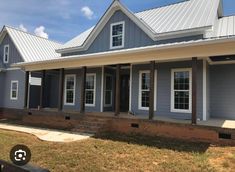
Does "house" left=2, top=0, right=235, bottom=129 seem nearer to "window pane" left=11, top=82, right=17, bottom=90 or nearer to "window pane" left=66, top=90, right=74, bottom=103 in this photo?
"window pane" left=66, top=90, right=74, bottom=103

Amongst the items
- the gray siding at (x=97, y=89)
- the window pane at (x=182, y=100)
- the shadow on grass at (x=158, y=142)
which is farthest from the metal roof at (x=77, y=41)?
the shadow on grass at (x=158, y=142)

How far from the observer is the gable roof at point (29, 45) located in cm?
1956

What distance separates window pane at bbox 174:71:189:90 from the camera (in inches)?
460

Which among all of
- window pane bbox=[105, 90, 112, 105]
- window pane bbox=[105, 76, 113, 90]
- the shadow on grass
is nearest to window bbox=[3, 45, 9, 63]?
window pane bbox=[105, 76, 113, 90]

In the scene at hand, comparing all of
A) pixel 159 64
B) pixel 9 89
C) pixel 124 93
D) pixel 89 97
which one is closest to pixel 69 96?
pixel 89 97

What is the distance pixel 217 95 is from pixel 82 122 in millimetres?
6936

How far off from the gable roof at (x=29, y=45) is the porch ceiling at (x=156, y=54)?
5.89 metres

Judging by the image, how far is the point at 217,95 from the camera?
12312 mm

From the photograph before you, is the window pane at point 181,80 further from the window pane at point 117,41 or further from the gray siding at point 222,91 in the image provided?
the window pane at point 117,41

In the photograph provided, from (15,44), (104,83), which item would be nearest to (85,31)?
(15,44)

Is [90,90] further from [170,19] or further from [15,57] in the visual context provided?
[15,57]

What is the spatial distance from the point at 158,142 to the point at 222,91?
A: 5.21 meters

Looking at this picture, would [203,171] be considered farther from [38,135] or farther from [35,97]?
[35,97]

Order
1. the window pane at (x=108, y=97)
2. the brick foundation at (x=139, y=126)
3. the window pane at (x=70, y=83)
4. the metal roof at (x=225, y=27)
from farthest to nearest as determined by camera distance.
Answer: the window pane at (x=70, y=83) → the window pane at (x=108, y=97) → the metal roof at (x=225, y=27) → the brick foundation at (x=139, y=126)
